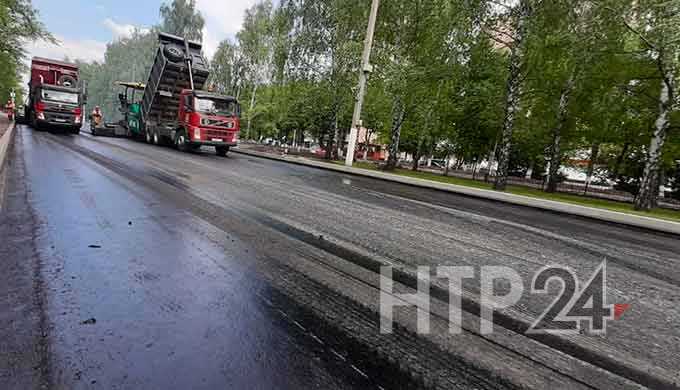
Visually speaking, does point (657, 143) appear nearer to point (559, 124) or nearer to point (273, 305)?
point (559, 124)

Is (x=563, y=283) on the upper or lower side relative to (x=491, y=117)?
lower

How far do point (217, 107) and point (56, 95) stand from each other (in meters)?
9.99

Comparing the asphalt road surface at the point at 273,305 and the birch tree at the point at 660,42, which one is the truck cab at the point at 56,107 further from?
the birch tree at the point at 660,42

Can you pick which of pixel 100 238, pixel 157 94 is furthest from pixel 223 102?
pixel 100 238

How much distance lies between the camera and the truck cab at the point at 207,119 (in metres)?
16.1

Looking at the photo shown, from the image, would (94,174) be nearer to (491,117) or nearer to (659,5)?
(659,5)

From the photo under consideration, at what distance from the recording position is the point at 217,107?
1669 cm

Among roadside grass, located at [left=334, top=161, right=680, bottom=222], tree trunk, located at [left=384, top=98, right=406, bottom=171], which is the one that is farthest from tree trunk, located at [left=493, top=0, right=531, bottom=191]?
tree trunk, located at [left=384, top=98, right=406, bottom=171]

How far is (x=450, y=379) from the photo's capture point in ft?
5.53

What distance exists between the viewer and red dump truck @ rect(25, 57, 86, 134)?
18.9 m

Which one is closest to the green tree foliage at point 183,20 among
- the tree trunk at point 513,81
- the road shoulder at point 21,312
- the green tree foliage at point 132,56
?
the green tree foliage at point 132,56

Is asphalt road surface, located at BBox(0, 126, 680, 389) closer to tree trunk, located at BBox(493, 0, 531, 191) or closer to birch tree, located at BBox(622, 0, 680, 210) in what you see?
birch tree, located at BBox(622, 0, 680, 210)

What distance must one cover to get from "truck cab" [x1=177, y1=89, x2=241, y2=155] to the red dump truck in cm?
753

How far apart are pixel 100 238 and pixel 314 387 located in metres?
2.96
